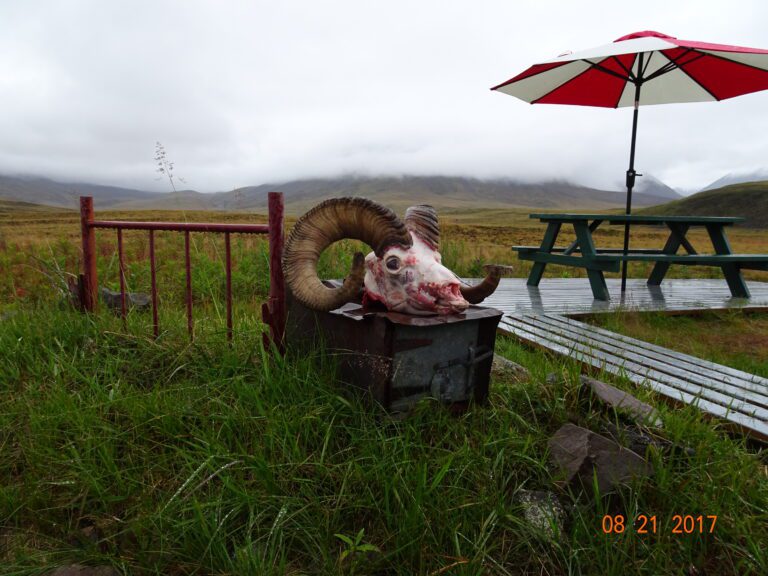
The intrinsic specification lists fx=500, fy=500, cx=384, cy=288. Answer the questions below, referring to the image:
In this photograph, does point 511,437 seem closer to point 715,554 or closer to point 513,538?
point 513,538

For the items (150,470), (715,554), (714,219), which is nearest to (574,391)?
(715,554)

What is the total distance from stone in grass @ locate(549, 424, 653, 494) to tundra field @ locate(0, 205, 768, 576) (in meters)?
0.05

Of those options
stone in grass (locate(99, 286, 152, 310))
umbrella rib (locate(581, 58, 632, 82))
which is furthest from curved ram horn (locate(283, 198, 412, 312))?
umbrella rib (locate(581, 58, 632, 82))

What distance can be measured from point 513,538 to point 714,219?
22.0ft

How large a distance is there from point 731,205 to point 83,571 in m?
113

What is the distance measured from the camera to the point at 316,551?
1.91 metres

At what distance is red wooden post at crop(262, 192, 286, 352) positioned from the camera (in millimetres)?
3121

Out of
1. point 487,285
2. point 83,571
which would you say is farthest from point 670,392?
point 83,571

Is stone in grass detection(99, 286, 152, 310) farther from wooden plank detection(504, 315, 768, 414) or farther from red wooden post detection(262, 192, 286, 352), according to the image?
wooden plank detection(504, 315, 768, 414)

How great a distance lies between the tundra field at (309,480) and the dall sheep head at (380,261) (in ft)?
1.52

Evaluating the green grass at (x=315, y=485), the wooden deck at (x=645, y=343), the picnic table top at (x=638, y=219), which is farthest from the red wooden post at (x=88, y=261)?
the picnic table top at (x=638, y=219)

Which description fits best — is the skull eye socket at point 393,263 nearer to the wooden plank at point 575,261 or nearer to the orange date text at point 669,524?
the orange date text at point 669,524

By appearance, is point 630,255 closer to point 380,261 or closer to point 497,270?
point 497,270

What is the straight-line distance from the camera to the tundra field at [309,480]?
189cm
